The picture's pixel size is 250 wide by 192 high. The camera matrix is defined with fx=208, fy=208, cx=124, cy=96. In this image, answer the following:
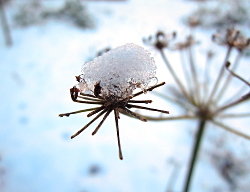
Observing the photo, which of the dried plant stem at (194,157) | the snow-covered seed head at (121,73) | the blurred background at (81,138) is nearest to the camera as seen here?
the snow-covered seed head at (121,73)

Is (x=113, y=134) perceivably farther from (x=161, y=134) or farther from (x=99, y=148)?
(x=161, y=134)

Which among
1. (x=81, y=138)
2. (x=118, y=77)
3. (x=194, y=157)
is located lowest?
(x=81, y=138)

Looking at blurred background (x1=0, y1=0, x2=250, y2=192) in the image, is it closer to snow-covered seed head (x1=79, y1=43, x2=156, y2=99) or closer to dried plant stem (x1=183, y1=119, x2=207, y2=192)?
dried plant stem (x1=183, y1=119, x2=207, y2=192)

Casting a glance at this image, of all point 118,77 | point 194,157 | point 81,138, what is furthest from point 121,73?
point 81,138

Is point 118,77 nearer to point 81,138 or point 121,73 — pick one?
point 121,73

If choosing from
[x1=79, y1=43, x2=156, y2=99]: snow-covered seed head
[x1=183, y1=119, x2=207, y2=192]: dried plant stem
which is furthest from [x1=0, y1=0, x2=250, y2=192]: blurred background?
[x1=79, y1=43, x2=156, y2=99]: snow-covered seed head

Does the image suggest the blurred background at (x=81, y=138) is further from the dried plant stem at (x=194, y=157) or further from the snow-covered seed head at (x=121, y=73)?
the snow-covered seed head at (x=121, y=73)

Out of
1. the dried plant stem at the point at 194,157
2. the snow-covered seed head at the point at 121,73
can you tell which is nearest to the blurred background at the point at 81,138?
the dried plant stem at the point at 194,157
